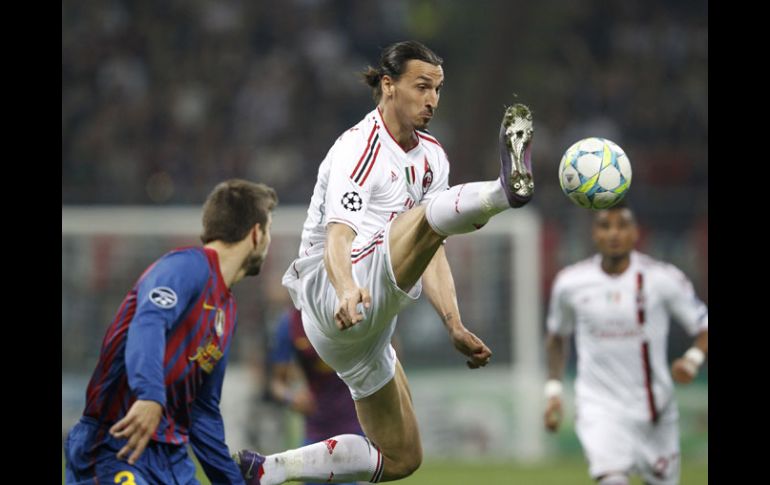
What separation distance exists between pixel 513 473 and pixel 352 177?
8191mm

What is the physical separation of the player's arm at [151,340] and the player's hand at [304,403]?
378 centimetres

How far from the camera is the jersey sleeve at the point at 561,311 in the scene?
899 centimetres

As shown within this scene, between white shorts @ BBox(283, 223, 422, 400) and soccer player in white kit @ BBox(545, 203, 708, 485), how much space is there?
2539 millimetres

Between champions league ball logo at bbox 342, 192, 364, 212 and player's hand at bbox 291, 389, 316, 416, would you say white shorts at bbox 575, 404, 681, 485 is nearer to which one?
player's hand at bbox 291, 389, 316, 416

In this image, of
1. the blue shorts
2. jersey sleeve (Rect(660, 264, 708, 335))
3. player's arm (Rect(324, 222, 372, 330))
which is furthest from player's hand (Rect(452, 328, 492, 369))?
jersey sleeve (Rect(660, 264, 708, 335))

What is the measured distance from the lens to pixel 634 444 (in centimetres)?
845

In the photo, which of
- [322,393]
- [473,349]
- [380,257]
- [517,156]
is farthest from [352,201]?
[322,393]

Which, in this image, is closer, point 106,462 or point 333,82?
point 106,462

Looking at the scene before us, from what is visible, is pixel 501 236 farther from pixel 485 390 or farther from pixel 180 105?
pixel 180 105

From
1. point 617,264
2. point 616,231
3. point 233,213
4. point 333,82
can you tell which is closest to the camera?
point 233,213

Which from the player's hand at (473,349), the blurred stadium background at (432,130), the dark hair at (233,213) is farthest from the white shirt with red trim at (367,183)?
the blurred stadium background at (432,130)

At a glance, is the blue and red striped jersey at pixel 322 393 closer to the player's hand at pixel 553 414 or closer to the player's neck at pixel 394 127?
the player's hand at pixel 553 414

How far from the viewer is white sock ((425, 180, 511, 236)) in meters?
5.19

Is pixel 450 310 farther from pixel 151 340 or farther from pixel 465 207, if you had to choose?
pixel 151 340
